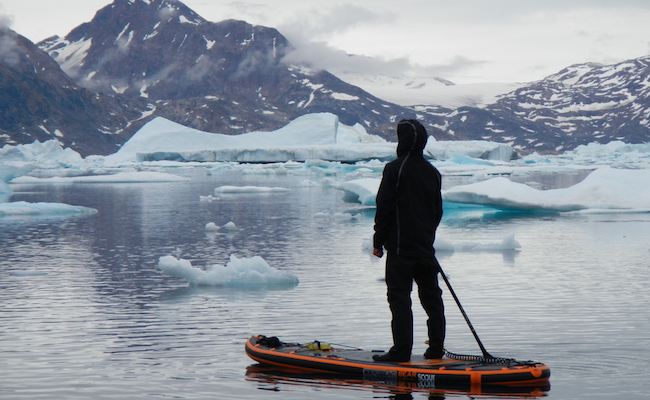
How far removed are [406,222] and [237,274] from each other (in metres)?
4.97

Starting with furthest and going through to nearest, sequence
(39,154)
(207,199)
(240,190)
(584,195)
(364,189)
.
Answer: (39,154)
(240,190)
(207,199)
(364,189)
(584,195)

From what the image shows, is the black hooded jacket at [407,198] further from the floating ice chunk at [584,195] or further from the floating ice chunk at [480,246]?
the floating ice chunk at [584,195]

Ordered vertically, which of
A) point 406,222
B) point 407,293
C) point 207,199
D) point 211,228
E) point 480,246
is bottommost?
point 207,199

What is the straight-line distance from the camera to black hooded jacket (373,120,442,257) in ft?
18.8

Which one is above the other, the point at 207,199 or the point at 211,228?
the point at 211,228

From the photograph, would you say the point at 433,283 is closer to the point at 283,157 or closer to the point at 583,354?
the point at 583,354

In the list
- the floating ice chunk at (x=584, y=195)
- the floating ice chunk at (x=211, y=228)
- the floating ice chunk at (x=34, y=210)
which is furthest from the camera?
the floating ice chunk at (x=34, y=210)

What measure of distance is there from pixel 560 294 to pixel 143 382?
18.0ft

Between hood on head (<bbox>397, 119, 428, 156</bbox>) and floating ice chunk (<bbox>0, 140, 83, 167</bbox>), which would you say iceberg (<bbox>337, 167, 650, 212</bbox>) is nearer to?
hood on head (<bbox>397, 119, 428, 156</bbox>)

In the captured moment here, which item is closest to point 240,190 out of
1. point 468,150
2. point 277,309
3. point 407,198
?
point 277,309

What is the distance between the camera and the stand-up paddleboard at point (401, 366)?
564cm

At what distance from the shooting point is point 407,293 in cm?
589

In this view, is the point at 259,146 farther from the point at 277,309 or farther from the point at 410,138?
the point at 410,138

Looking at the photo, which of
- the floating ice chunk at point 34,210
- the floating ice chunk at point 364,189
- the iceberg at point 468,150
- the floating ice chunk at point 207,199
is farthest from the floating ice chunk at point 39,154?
the floating ice chunk at point 364,189
